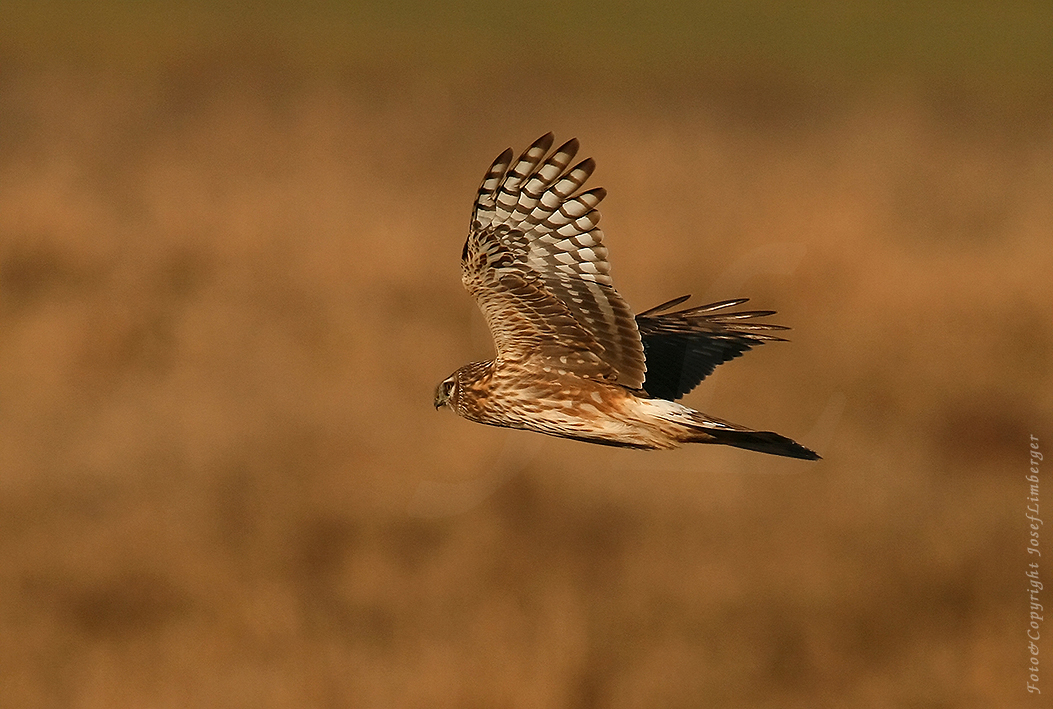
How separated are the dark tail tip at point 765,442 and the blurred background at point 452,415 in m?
4.28

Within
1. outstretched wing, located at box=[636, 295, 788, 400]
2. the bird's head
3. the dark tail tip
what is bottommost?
the dark tail tip

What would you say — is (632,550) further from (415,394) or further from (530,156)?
(530,156)

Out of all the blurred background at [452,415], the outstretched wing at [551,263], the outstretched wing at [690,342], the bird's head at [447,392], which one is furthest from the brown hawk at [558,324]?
the blurred background at [452,415]

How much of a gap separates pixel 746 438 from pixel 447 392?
143cm

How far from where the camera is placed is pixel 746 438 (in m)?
4.99

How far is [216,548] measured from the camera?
31.9 ft

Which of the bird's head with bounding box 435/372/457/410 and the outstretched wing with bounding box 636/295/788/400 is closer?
the bird's head with bounding box 435/372/457/410

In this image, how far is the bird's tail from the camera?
497cm

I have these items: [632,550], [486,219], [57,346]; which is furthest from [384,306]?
[486,219]

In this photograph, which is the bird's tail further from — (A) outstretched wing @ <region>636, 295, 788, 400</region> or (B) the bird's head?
(B) the bird's head

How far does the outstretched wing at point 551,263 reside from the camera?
518cm

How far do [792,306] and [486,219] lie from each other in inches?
309

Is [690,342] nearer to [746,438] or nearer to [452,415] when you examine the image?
[746,438]

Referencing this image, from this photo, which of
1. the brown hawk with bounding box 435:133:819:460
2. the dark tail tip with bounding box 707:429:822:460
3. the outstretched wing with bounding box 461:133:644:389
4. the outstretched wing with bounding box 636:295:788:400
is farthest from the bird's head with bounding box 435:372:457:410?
the dark tail tip with bounding box 707:429:822:460
